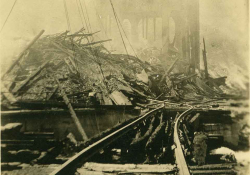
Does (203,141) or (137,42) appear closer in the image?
(203,141)

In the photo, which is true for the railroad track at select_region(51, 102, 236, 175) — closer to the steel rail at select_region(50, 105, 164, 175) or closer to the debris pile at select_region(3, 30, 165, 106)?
the steel rail at select_region(50, 105, 164, 175)

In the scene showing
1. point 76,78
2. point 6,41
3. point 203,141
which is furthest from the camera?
point 76,78

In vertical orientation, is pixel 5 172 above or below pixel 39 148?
below

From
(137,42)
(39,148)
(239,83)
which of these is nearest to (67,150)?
(39,148)

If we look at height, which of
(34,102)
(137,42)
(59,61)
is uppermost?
(137,42)

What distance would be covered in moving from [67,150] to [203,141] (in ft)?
8.62

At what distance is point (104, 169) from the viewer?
2.66 metres

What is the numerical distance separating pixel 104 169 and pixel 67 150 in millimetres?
905

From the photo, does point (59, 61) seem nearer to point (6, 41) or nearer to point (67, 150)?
point (6, 41)

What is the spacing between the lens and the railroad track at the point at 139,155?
2576 mm

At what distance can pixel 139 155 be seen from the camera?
11.1 ft

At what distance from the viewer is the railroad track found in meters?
2.58

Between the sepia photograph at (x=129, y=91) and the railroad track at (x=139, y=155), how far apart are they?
0.02 metres

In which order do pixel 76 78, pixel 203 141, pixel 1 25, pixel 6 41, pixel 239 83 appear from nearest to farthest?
pixel 203 141 < pixel 1 25 < pixel 6 41 < pixel 239 83 < pixel 76 78
